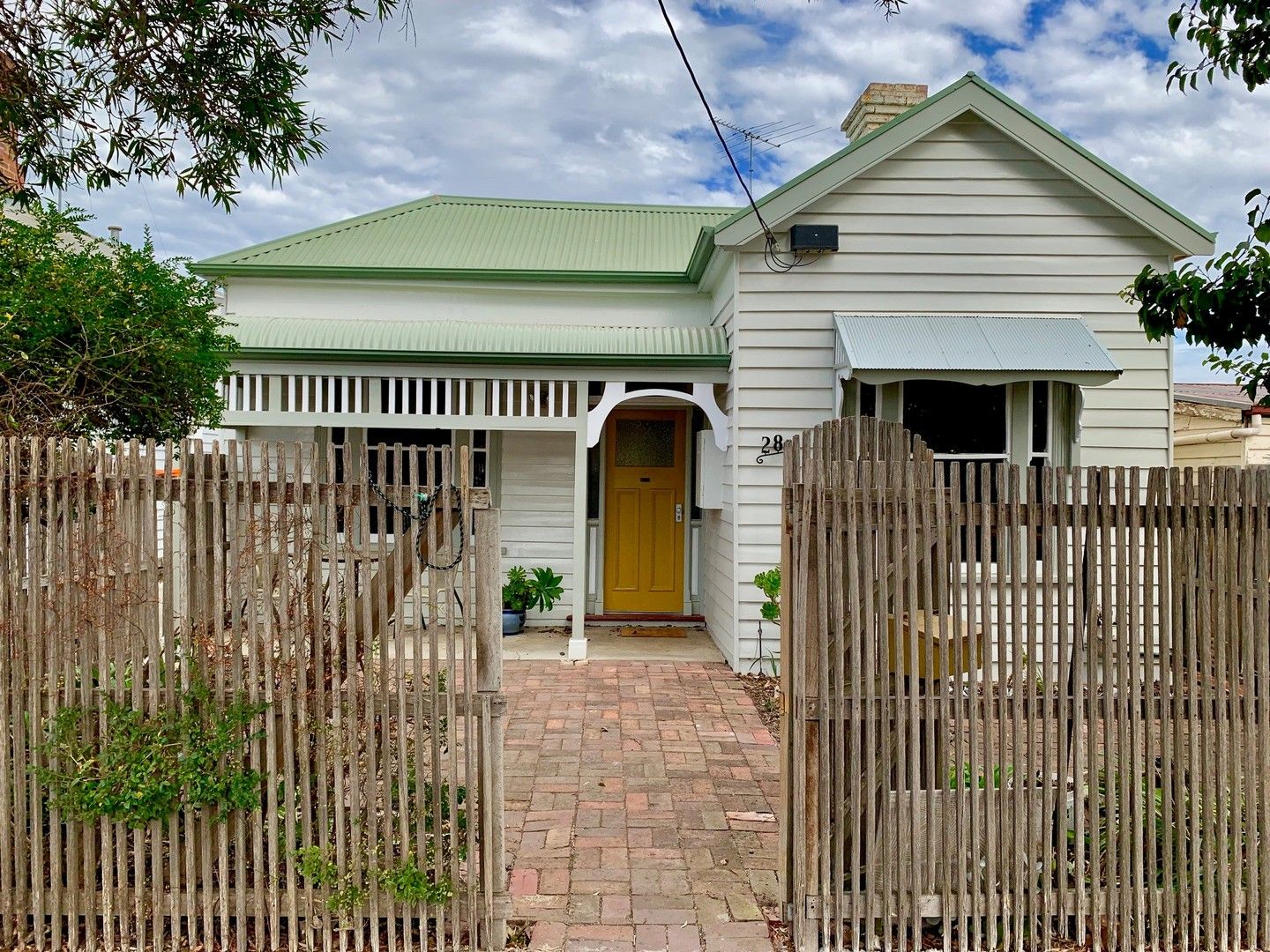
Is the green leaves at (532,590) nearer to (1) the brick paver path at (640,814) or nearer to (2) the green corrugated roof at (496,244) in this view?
(1) the brick paver path at (640,814)

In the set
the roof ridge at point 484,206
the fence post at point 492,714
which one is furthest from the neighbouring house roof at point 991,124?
the roof ridge at point 484,206

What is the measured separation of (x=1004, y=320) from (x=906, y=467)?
511cm

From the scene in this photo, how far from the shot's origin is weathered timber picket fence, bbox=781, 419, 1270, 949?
328 centimetres

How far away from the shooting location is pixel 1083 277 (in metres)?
7.65

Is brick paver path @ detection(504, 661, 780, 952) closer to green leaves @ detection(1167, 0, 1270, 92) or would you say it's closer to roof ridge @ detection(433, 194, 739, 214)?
green leaves @ detection(1167, 0, 1270, 92)

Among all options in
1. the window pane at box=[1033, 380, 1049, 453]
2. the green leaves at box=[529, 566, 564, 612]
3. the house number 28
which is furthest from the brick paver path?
the window pane at box=[1033, 380, 1049, 453]

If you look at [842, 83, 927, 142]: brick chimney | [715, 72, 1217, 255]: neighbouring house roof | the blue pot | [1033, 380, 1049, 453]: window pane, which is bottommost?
the blue pot

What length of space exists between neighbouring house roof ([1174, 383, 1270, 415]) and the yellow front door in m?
7.87

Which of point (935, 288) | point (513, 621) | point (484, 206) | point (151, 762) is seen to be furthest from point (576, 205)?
point (151, 762)

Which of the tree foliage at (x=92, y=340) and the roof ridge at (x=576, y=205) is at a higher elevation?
the roof ridge at (x=576, y=205)

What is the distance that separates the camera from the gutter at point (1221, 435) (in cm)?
1133

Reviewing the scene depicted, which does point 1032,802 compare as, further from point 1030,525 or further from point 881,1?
point 881,1

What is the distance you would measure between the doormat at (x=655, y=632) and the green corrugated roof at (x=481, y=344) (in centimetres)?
315

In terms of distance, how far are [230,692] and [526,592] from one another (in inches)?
237
